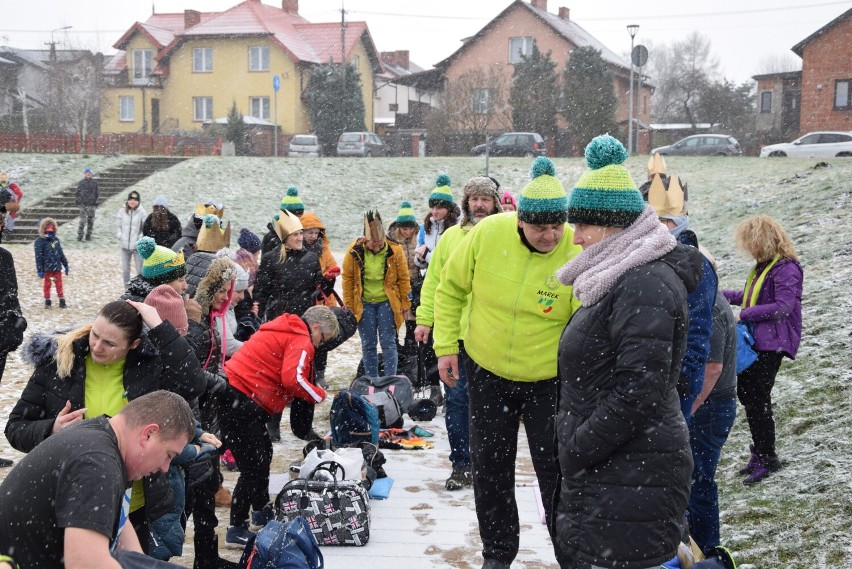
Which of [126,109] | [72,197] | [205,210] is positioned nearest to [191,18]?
[126,109]

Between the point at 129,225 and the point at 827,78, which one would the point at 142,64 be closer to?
the point at 827,78

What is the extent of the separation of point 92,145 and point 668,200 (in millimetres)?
35048

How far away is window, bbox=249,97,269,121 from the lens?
52.7m

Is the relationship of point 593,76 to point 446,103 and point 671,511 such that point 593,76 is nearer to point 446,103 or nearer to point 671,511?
point 446,103

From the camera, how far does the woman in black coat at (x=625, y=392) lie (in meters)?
2.86

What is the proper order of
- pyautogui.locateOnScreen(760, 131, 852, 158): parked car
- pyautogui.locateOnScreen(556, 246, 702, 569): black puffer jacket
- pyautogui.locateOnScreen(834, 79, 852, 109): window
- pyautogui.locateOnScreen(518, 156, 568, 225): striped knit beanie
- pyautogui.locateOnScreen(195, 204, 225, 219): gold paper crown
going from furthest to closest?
pyautogui.locateOnScreen(834, 79, 852, 109): window, pyautogui.locateOnScreen(760, 131, 852, 158): parked car, pyautogui.locateOnScreen(195, 204, 225, 219): gold paper crown, pyautogui.locateOnScreen(518, 156, 568, 225): striped knit beanie, pyautogui.locateOnScreen(556, 246, 702, 569): black puffer jacket

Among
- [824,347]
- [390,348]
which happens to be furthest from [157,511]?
[824,347]

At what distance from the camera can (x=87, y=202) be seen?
24562mm

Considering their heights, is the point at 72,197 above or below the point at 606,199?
below

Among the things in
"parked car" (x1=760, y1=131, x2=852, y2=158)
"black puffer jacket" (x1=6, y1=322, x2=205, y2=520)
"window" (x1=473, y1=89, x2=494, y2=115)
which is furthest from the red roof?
"black puffer jacket" (x1=6, y1=322, x2=205, y2=520)

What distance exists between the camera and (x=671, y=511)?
296cm

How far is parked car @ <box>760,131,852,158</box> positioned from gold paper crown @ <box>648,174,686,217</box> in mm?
→ 29374

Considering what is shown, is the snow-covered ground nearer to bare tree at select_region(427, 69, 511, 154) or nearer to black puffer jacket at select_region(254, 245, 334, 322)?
black puffer jacket at select_region(254, 245, 334, 322)

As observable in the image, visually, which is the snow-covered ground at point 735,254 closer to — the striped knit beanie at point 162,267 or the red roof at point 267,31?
the striped knit beanie at point 162,267
